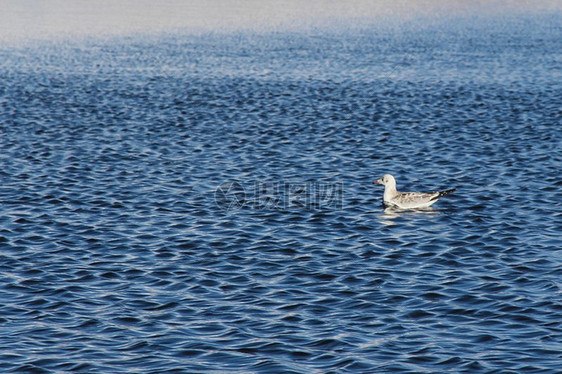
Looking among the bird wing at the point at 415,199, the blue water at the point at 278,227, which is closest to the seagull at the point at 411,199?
the bird wing at the point at 415,199

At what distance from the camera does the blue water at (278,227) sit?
16828 mm

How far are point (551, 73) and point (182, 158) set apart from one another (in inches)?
1337

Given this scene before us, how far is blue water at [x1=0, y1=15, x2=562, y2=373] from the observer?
1683 centimetres

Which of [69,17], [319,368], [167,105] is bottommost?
[319,368]

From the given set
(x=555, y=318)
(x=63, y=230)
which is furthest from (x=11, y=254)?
(x=555, y=318)

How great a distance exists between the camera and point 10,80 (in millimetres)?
57531

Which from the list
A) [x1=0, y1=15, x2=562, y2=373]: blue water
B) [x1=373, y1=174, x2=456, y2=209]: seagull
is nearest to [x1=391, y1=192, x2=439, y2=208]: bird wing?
[x1=373, y1=174, x2=456, y2=209]: seagull

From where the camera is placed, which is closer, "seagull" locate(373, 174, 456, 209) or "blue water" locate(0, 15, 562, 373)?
"blue water" locate(0, 15, 562, 373)

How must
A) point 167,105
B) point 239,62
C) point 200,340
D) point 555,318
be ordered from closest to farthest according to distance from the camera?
point 200,340 < point 555,318 < point 167,105 < point 239,62

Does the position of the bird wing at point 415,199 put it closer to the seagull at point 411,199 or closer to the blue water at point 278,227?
the seagull at point 411,199

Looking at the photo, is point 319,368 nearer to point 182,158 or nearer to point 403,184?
point 403,184

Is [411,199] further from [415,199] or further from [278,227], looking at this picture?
[278,227]

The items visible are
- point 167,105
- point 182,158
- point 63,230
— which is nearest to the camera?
point 63,230

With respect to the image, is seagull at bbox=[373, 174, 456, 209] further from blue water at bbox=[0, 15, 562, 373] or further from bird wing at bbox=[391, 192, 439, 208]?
blue water at bbox=[0, 15, 562, 373]
